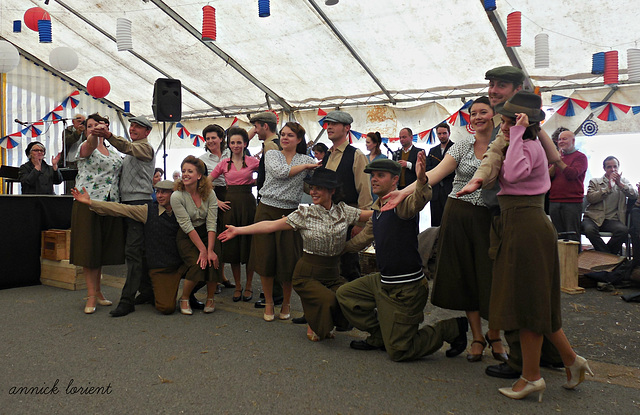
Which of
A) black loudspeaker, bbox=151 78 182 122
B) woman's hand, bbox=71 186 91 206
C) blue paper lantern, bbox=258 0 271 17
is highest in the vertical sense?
blue paper lantern, bbox=258 0 271 17

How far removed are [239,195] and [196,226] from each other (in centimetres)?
51

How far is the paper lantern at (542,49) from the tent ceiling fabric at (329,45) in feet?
1.10

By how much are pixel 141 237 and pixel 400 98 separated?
6.24 metres

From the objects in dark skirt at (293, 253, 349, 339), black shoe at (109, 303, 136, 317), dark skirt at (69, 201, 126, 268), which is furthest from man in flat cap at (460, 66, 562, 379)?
dark skirt at (69, 201, 126, 268)

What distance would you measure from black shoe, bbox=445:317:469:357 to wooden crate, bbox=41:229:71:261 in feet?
12.4

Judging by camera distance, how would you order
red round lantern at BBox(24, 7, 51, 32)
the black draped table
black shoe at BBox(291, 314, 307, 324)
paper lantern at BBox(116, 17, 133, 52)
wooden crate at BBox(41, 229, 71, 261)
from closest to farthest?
black shoe at BBox(291, 314, 307, 324) < the black draped table < wooden crate at BBox(41, 229, 71, 261) < red round lantern at BBox(24, 7, 51, 32) < paper lantern at BBox(116, 17, 133, 52)

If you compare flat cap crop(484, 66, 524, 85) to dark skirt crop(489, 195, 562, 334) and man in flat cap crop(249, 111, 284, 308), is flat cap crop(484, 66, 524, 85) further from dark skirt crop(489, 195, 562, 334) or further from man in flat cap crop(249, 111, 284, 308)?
man in flat cap crop(249, 111, 284, 308)

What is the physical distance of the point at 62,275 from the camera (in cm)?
457

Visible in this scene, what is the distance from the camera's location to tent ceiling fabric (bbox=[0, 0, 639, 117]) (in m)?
6.31

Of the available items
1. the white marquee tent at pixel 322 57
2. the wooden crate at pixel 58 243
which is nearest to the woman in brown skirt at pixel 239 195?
the wooden crate at pixel 58 243

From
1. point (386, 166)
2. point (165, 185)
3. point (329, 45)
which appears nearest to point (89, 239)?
point (165, 185)

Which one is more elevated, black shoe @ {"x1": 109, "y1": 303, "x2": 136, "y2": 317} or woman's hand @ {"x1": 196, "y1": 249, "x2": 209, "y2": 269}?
woman's hand @ {"x1": 196, "y1": 249, "x2": 209, "y2": 269}

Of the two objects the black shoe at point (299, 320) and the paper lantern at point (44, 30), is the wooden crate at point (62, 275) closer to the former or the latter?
the black shoe at point (299, 320)

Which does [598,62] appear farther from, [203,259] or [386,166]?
[203,259]
